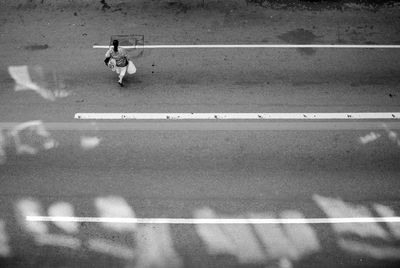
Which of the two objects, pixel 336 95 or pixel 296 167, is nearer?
Result: pixel 296 167

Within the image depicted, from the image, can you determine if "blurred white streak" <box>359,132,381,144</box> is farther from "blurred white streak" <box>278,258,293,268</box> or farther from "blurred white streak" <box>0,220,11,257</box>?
"blurred white streak" <box>0,220,11,257</box>

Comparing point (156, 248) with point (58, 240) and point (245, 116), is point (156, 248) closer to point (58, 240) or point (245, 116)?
point (58, 240)

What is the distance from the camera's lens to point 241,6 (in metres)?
12.9

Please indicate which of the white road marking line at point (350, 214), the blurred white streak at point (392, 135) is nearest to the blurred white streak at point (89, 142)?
the white road marking line at point (350, 214)

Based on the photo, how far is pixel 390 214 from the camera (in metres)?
8.00

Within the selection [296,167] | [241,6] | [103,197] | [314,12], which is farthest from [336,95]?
[103,197]

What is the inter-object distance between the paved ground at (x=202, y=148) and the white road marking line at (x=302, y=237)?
0.04 metres

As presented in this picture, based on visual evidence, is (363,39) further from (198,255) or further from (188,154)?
(198,255)

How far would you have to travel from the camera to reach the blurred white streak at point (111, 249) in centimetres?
754

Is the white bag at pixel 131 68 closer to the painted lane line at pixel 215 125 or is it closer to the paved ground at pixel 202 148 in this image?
the paved ground at pixel 202 148

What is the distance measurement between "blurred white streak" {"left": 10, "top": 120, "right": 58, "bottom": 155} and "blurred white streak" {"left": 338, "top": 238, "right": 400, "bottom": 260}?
7280 millimetres

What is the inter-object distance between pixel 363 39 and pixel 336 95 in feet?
9.71

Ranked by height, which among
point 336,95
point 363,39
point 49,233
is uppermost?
point 363,39

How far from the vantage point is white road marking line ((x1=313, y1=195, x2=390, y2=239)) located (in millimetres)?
7777
